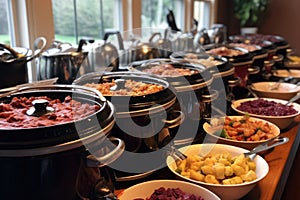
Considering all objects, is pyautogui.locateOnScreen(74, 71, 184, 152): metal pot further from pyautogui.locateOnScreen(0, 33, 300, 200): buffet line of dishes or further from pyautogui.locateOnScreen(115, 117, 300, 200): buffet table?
pyautogui.locateOnScreen(115, 117, 300, 200): buffet table

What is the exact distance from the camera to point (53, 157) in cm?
59

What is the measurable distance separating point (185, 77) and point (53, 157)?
60 cm

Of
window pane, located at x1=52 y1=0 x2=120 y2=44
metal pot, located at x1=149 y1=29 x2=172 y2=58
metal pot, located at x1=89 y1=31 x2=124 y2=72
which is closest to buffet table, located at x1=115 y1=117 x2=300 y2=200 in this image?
metal pot, located at x1=89 y1=31 x2=124 y2=72

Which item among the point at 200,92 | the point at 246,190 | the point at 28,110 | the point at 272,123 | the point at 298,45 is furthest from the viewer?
the point at 298,45

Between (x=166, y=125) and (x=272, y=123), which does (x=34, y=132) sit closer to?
(x=166, y=125)

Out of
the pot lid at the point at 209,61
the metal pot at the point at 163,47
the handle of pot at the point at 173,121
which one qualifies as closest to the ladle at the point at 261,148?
the handle of pot at the point at 173,121

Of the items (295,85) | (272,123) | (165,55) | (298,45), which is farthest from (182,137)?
(298,45)

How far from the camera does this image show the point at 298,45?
4379mm

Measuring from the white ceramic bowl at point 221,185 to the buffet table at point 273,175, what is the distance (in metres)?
0.05

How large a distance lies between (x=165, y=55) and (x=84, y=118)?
122 centimetres

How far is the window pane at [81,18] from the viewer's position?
1.73 m

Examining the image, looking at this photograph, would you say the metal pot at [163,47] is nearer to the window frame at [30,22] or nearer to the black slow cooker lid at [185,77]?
the black slow cooker lid at [185,77]

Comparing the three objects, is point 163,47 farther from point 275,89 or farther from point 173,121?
point 173,121

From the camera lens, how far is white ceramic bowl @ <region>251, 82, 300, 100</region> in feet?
5.62
